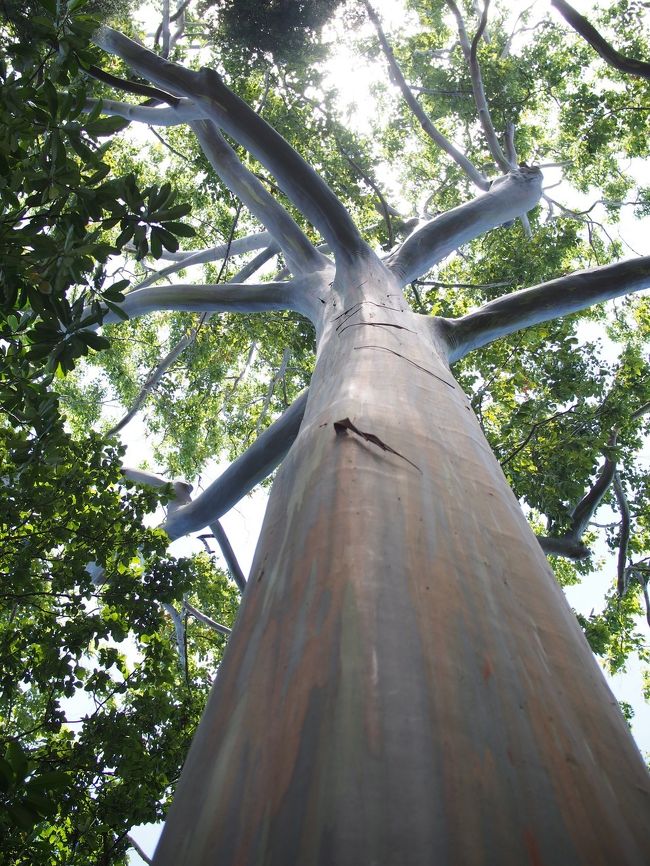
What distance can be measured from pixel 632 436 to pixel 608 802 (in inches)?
265

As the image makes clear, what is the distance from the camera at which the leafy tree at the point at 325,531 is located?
81 cm

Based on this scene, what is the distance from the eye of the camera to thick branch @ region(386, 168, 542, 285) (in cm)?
437

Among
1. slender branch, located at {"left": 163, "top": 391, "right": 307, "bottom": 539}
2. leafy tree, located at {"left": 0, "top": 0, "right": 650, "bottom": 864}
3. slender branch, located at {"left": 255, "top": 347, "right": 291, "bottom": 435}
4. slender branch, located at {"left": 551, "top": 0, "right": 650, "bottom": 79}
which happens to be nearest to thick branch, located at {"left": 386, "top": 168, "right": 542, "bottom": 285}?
leafy tree, located at {"left": 0, "top": 0, "right": 650, "bottom": 864}

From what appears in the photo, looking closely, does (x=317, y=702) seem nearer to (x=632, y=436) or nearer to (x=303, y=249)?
(x=303, y=249)

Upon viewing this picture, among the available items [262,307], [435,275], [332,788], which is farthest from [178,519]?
[435,275]

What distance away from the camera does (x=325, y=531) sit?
4.13 feet

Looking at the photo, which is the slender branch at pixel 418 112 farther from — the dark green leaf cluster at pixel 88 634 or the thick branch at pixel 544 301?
the dark green leaf cluster at pixel 88 634

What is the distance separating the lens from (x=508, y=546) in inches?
52.1

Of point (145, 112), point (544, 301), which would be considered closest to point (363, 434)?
point (544, 301)

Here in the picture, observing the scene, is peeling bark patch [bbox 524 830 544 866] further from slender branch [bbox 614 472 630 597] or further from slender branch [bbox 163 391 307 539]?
slender branch [bbox 614 472 630 597]

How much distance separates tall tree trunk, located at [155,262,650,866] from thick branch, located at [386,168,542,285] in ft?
10.2

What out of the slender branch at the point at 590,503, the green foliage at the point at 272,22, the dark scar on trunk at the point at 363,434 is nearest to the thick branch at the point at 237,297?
the dark scar on trunk at the point at 363,434

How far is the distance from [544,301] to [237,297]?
2.11 m

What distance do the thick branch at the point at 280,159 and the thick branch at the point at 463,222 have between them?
627mm
